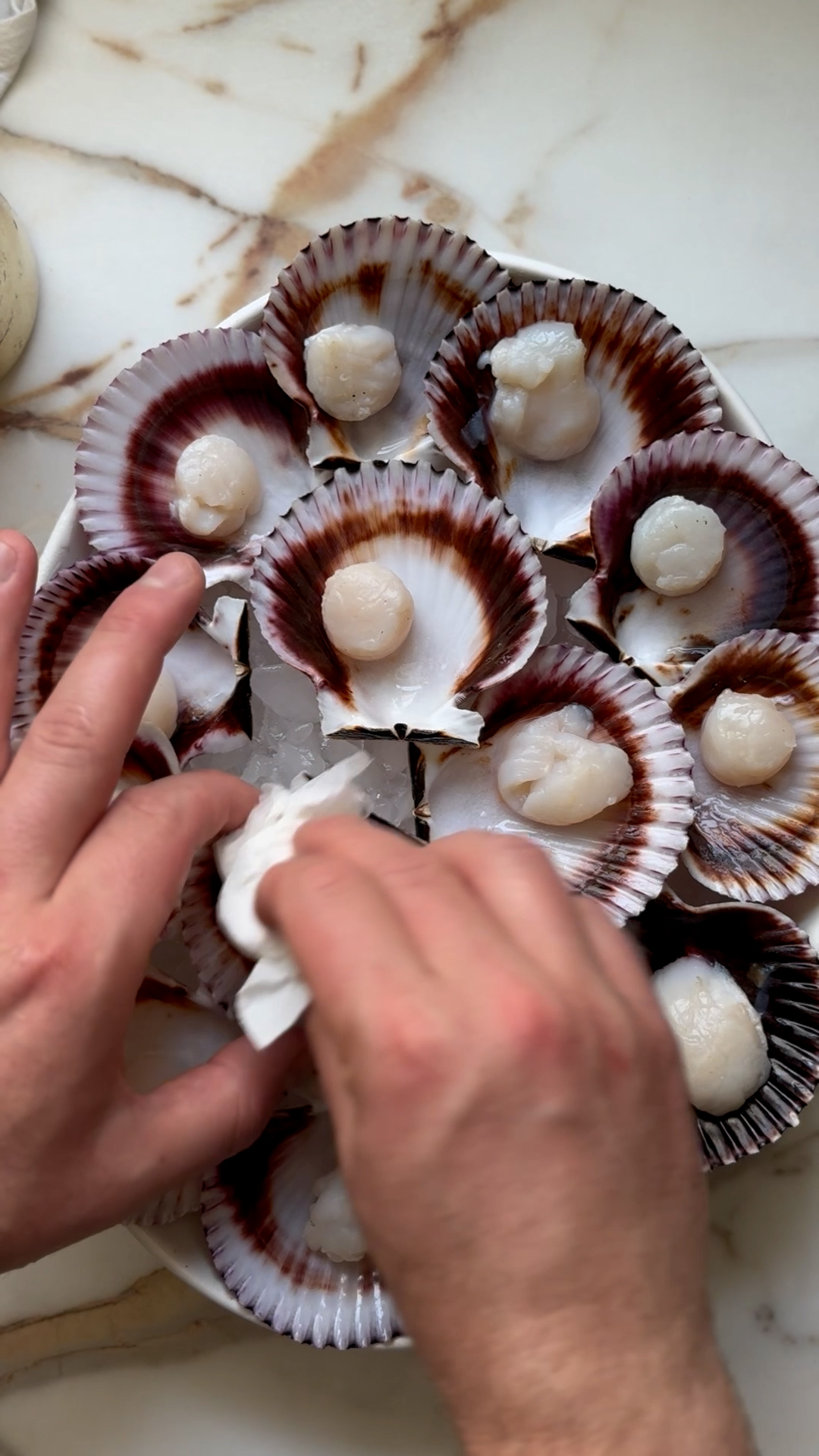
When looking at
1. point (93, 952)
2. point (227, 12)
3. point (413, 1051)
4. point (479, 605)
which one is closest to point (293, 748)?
point (479, 605)

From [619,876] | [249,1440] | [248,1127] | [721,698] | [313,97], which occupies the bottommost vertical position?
[249,1440]

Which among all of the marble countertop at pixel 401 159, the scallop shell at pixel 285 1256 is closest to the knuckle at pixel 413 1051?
the scallop shell at pixel 285 1256

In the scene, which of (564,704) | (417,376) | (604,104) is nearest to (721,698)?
(564,704)

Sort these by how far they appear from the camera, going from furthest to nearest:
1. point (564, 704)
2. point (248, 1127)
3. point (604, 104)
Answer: point (604, 104), point (564, 704), point (248, 1127)

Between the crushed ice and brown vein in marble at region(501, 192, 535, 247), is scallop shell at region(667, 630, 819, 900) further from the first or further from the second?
brown vein in marble at region(501, 192, 535, 247)

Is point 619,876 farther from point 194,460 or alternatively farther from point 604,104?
point 604,104

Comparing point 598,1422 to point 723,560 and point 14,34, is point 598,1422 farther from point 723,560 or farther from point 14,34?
point 14,34
